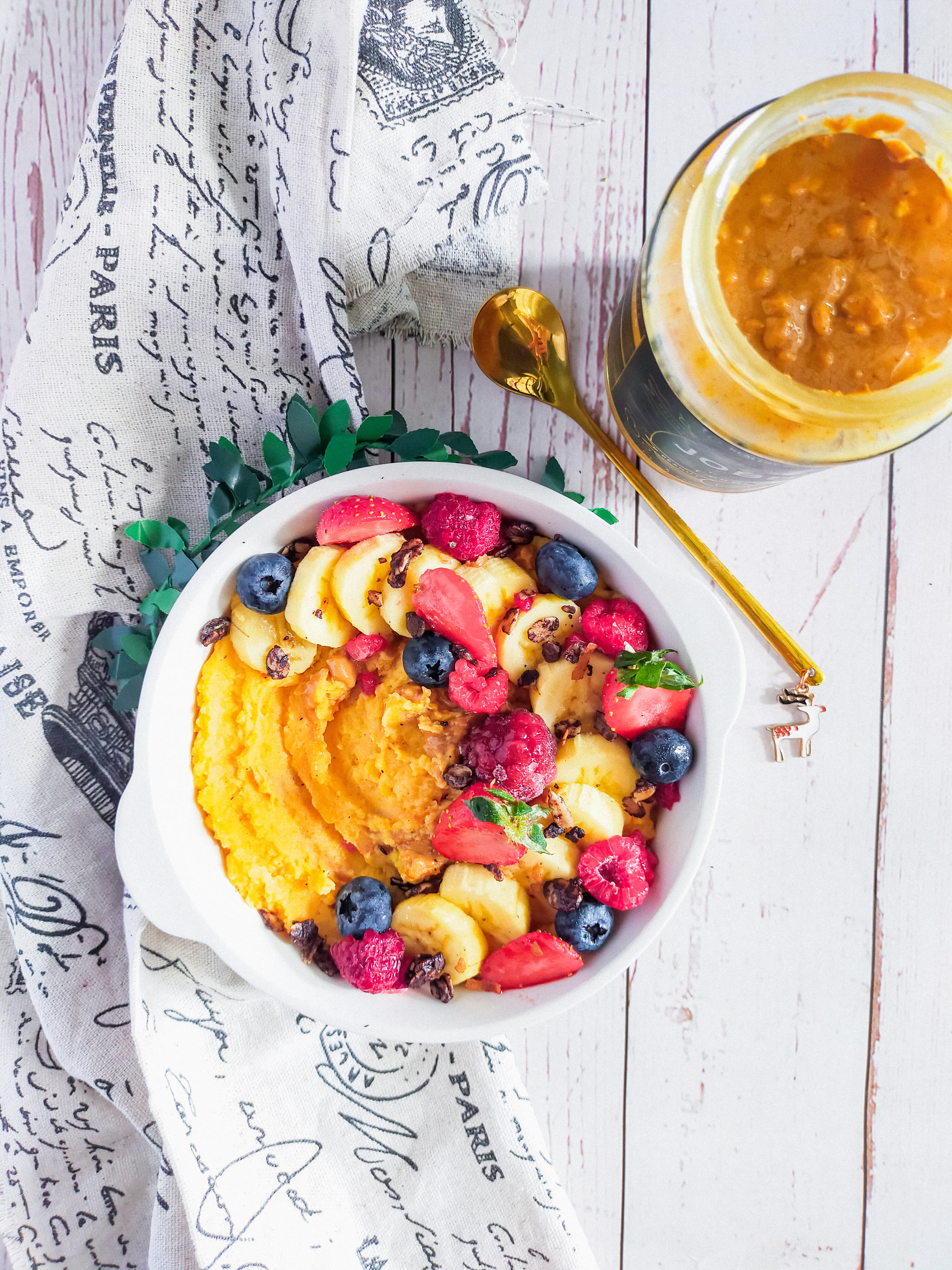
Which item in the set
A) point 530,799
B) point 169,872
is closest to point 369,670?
point 530,799

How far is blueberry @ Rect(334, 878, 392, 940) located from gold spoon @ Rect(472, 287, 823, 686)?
832 millimetres

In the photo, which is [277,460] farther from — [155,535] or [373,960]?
[373,960]

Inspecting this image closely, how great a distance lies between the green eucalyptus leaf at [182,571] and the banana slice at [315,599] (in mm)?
197

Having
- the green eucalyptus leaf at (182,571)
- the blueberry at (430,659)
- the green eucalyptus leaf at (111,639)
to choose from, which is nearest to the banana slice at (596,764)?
the blueberry at (430,659)

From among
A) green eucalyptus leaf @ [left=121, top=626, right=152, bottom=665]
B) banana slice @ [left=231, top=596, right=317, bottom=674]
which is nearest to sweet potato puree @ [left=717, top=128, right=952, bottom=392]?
Answer: banana slice @ [left=231, top=596, right=317, bottom=674]

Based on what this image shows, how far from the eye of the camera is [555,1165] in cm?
187

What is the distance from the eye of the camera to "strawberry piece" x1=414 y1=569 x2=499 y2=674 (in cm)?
143

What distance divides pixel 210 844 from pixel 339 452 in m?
0.69

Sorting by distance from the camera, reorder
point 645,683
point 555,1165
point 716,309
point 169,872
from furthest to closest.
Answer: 1. point 555,1165
2. point 169,872
3. point 645,683
4. point 716,309

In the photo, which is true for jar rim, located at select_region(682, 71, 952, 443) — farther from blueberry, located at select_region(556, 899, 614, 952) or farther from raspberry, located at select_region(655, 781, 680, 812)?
blueberry, located at select_region(556, 899, 614, 952)

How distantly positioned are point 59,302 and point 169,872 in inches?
38.2

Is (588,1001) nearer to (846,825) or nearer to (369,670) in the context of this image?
(846,825)

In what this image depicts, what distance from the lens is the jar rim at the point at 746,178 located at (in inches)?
44.8

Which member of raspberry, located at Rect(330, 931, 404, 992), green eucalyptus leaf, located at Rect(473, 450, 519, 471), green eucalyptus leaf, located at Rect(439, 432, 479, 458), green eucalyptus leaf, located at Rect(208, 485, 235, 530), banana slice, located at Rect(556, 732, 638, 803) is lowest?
raspberry, located at Rect(330, 931, 404, 992)
